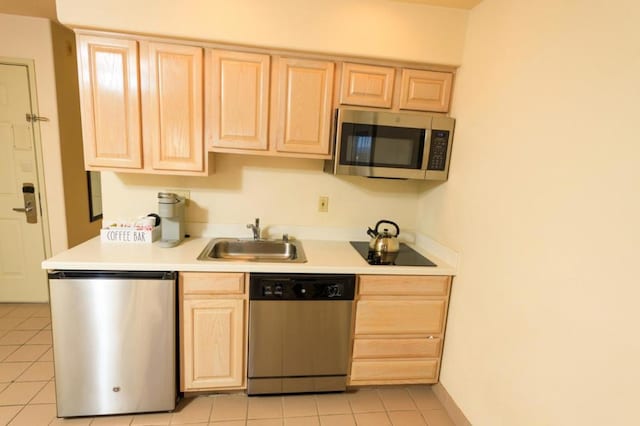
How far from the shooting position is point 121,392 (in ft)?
5.78

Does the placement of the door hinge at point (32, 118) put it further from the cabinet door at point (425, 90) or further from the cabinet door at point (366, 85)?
the cabinet door at point (425, 90)

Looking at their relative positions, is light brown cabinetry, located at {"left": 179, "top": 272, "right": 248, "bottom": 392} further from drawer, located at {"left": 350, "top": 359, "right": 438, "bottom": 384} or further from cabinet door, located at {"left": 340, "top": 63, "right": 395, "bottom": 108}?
cabinet door, located at {"left": 340, "top": 63, "right": 395, "bottom": 108}

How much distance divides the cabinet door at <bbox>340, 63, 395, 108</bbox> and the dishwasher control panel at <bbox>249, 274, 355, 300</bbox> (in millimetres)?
1100

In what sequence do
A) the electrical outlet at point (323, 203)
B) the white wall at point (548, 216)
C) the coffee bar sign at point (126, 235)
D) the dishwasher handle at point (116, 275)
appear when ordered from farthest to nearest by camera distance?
the electrical outlet at point (323, 203), the coffee bar sign at point (126, 235), the dishwasher handle at point (116, 275), the white wall at point (548, 216)

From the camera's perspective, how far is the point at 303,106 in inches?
77.7

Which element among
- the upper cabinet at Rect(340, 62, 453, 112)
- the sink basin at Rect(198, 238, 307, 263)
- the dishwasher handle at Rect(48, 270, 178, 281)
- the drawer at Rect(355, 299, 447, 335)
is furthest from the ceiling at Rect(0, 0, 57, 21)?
the drawer at Rect(355, 299, 447, 335)

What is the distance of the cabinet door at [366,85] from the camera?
1.97 meters

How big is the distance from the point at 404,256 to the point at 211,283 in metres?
1.24

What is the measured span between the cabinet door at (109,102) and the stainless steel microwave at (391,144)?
1224mm

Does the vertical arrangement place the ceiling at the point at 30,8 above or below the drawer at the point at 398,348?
above

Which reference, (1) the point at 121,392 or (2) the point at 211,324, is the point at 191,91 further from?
(1) the point at 121,392

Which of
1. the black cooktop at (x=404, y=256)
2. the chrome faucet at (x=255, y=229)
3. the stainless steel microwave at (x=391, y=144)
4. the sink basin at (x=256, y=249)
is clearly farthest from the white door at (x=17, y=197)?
the black cooktop at (x=404, y=256)

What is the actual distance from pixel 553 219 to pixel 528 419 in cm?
87

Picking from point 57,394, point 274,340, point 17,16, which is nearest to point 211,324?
point 274,340
